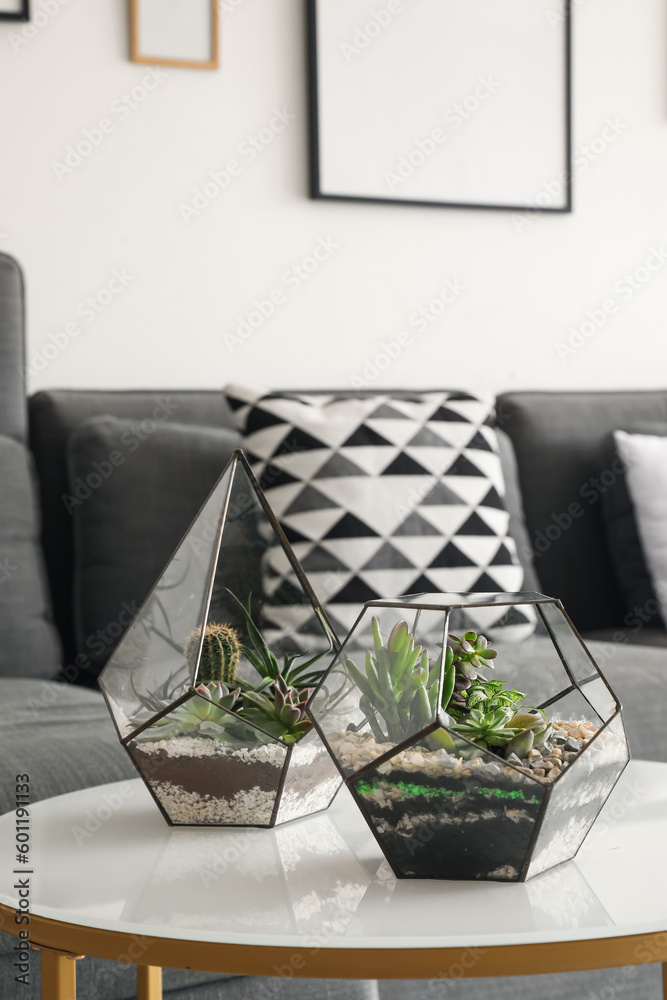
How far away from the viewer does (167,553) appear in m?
1.62

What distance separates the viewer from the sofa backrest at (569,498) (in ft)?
6.28

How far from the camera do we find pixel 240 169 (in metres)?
2.02

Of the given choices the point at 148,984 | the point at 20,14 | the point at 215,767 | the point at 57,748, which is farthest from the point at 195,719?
the point at 20,14

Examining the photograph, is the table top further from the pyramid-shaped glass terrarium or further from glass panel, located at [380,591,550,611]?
glass panel, located at [380,591,550,611]

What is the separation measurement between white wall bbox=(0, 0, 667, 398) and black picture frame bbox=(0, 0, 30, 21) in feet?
0.06

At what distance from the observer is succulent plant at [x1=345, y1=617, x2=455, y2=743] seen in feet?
1.82

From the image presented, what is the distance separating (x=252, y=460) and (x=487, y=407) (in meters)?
0.44

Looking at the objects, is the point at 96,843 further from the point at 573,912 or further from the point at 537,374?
the point at 537,374

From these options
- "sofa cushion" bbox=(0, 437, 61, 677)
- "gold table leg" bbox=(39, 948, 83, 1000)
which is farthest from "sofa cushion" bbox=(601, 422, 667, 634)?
"gold table leg" bbox=(39, 948, 83, 1000)

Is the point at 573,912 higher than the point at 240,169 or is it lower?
lower

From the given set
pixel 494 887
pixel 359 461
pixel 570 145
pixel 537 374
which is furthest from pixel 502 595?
pixel 570 145

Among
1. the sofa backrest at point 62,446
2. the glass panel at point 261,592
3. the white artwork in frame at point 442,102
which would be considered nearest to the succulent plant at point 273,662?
the glass panel at point 261,592

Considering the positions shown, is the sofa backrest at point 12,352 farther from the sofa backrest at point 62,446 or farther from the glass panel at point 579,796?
the glass panel at point 579,796

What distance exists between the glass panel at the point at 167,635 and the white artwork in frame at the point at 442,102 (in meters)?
1.48
